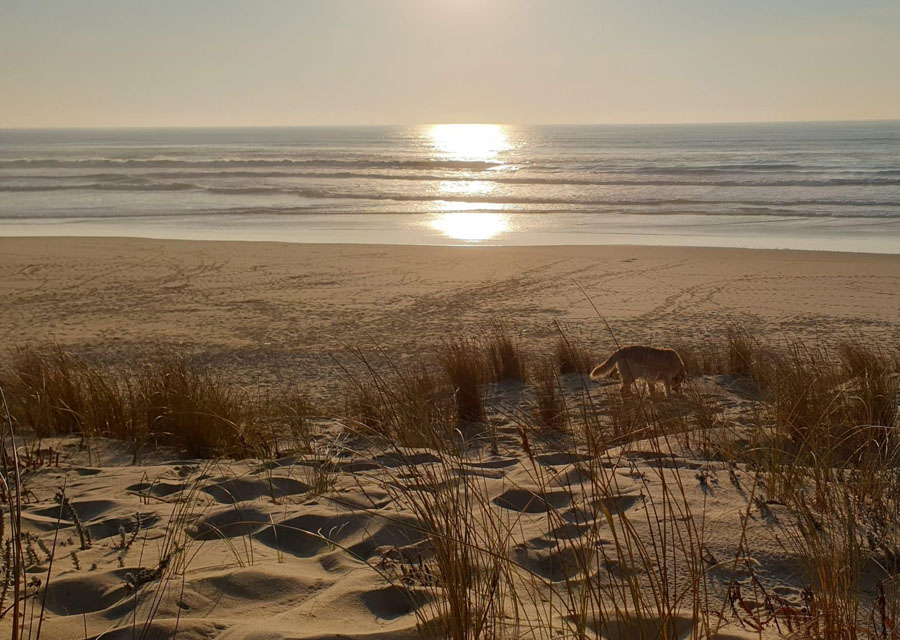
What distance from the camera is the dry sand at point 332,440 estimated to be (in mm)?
2518

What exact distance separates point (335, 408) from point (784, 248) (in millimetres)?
15370

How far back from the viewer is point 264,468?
4.14 metres

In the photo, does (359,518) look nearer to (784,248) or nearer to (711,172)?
(784,248)

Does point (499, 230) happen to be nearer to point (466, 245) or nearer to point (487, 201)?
point (466, 245)

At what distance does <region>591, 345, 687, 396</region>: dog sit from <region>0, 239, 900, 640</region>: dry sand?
0.39m

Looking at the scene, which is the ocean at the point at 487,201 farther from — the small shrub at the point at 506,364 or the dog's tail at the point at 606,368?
the dog's tail at the point at 606,368

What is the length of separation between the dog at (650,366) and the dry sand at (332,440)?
39 cm

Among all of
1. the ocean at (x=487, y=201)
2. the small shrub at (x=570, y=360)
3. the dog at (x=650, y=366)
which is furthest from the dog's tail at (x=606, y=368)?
the ocean at (x=487, y=201)

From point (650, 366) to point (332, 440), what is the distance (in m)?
2.78

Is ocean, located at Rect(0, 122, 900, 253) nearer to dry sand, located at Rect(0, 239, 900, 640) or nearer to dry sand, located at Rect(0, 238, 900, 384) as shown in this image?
dry sand, located at Rect(0, 238, 900, 384)

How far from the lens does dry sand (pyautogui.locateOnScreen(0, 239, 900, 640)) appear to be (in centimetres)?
252

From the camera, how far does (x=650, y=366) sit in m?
6.11

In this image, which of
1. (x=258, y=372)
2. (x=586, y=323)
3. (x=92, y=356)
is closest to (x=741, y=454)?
(x=258, y=372)

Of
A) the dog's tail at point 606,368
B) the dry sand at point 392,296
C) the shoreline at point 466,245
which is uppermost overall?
the dog's tail at point 606,368
